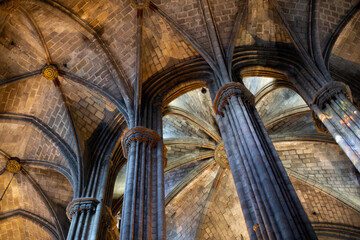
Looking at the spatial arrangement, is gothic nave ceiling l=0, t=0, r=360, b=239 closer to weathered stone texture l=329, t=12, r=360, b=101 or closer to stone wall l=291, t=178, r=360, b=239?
weathered stone texture l=329, t=12, r=360, b=101

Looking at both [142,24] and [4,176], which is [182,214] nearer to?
[4,176]

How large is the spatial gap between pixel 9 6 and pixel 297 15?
8.70 m

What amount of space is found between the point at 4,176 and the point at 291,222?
12129mm

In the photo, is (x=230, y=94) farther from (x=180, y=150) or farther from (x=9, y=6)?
(x=180, y=150)

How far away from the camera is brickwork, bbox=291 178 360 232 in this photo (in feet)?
48.5

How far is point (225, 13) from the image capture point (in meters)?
10.7

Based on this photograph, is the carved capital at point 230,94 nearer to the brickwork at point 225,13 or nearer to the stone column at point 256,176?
the stone column at point 256,176

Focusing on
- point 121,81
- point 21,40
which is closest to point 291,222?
point 121,81

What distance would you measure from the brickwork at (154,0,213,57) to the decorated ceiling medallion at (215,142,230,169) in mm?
6393

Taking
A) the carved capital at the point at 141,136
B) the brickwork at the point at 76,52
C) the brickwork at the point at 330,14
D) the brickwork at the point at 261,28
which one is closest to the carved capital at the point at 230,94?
the carved capital at the point at 141,136

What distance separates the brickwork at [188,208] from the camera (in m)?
15.6

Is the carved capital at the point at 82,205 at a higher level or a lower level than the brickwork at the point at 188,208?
lower

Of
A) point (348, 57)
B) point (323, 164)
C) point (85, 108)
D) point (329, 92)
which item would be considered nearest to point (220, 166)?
point (323, 164)

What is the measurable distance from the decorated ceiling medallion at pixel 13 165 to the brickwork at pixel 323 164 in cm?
1133
